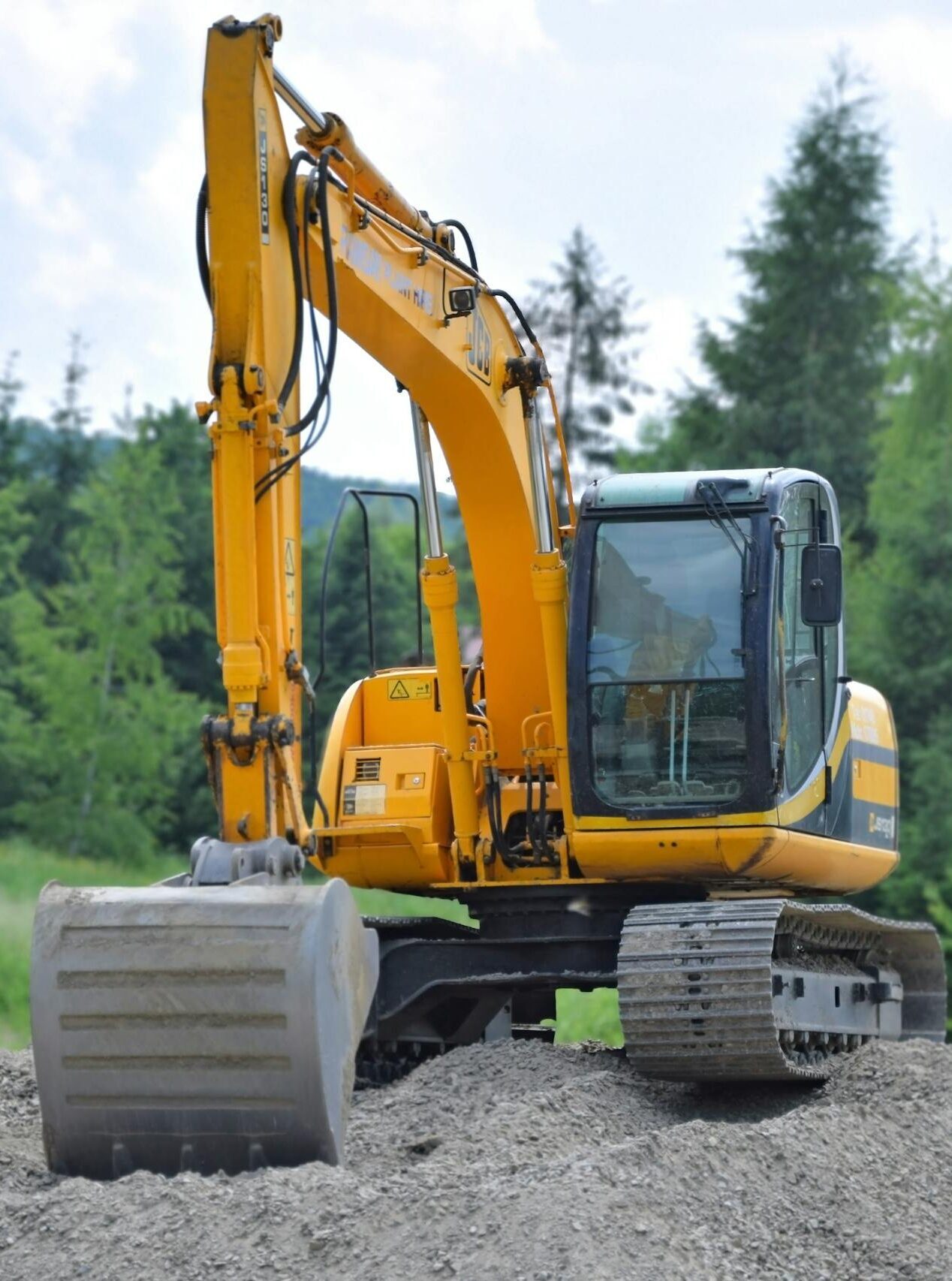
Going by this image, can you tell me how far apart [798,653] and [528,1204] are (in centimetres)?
367

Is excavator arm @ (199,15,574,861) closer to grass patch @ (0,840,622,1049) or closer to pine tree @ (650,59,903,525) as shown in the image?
grass patch @ (0,840,622,1049)

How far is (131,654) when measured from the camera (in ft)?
118

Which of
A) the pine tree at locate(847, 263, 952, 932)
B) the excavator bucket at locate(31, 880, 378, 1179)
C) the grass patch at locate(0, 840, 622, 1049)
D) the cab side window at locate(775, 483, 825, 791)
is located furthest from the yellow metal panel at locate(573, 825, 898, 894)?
the pine tree at locate(847, 263, 952, 932)

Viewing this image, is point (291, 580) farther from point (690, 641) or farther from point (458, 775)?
point (458, 775)

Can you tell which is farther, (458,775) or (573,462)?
(573,462)

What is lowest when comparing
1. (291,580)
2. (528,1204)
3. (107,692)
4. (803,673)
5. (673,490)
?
(107,692)

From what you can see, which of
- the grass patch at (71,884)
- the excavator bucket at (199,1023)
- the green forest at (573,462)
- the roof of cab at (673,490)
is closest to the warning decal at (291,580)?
the excavator bucket at (199,1023)

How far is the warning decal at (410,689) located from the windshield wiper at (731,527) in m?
1.90

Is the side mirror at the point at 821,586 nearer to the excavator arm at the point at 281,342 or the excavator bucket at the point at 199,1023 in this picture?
the excavator arm at the point at 281,342

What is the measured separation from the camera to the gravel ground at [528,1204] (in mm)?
5117

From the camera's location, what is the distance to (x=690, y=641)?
8125mm

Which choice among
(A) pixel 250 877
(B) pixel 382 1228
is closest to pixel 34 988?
(A) pixel 250 877

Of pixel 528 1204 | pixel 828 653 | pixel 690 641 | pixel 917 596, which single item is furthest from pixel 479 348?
pixel 917 596

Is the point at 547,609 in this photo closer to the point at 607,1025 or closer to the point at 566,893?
the point at 566,893
